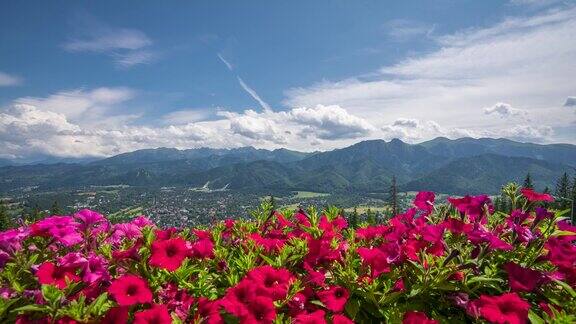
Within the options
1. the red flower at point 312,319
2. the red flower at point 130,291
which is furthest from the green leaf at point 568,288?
the red flower at point 130,291

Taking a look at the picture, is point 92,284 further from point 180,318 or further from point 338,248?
point 338,248

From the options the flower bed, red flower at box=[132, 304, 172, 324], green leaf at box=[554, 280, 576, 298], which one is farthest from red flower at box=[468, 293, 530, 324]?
red flower at box=[132, 304, 172, 324]

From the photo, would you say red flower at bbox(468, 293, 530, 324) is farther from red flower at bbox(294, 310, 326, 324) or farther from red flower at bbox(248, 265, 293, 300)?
red flower at bbox(248, 265, 293, 300)

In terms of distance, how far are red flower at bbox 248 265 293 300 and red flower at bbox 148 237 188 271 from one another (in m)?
0.64

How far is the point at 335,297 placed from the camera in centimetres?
313

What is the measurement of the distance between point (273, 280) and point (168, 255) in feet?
3.12

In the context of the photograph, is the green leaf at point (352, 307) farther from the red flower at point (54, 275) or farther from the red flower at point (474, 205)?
the red flower at point (54, 275)

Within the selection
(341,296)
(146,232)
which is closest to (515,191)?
(341,296)

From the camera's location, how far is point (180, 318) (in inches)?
118

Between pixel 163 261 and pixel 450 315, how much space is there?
2544 mm

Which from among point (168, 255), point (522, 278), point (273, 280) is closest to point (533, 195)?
point (522, 278)

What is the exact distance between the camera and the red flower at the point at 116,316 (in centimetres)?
280

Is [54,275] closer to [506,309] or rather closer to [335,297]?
[335,297]

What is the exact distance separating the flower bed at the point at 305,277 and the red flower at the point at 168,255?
1 centimetres
